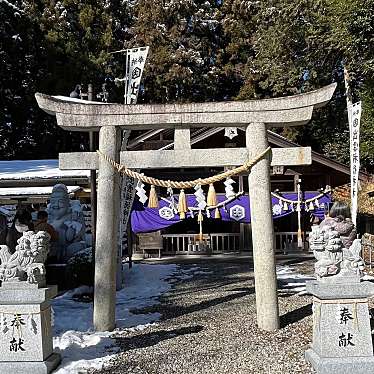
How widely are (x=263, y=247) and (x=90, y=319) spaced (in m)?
3.15

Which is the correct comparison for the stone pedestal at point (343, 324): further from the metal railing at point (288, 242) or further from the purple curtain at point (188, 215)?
the metal railing at point (288, 242)

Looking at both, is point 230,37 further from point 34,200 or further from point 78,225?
point 78,225

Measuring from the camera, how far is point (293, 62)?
22.5 metres

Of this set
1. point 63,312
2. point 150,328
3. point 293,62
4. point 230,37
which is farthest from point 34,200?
point 230,37

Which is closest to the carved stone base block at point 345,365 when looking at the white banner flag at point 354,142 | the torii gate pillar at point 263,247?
the torii gate pillar at point 263,247

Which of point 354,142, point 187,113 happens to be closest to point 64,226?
point 187,113

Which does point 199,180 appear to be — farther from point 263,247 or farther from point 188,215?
point 188,215

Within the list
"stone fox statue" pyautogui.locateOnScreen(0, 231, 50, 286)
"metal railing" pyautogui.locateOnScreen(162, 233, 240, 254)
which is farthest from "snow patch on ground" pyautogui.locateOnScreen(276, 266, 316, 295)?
"stone fox statue" pyautogui.locateOnScreen(0, 231, 50, 286)

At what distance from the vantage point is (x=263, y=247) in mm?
7227

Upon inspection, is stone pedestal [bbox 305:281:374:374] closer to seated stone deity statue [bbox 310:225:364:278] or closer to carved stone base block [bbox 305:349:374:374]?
carved stone base block [bbox 305:349:374:374]

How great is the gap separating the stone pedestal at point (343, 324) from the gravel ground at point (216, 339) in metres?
0.39

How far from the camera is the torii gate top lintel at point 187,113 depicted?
7477 millimetres

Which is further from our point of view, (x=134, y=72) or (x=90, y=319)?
(x=134, y=72)

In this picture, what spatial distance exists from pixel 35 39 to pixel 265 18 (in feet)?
38.3
